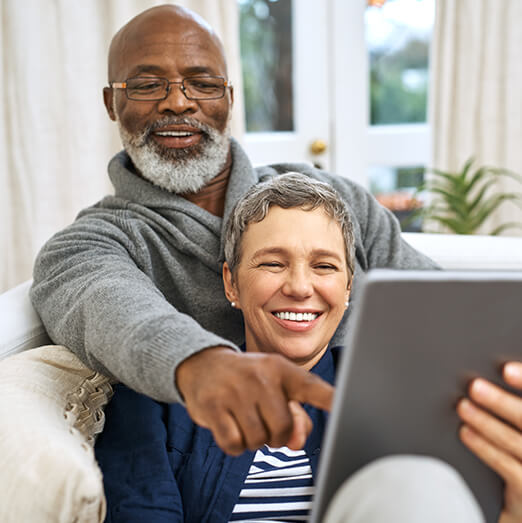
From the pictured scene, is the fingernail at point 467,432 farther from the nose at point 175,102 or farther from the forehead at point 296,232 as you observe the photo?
the nose at point 175,102

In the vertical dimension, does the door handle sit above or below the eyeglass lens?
below

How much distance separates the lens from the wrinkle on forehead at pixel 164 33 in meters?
1.43

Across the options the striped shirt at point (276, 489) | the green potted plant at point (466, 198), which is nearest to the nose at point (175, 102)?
the striped shirt at point (276, 489)

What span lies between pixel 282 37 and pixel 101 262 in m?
1.91

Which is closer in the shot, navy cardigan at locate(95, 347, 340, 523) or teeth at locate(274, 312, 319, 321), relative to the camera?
navy cardigan at locate(95, 347, 340, 523)

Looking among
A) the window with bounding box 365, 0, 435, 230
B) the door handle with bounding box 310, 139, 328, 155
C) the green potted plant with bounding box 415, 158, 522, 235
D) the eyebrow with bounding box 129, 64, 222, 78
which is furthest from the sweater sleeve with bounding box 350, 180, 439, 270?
the window with bounding box 365, 0, 435, 230

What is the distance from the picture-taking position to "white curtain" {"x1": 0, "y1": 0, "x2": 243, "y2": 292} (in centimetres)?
230

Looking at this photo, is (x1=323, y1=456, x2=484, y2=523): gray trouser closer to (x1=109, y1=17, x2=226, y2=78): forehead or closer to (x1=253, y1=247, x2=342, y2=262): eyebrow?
(x1=253, y1=247, x2=342, y2=262): eyebrow

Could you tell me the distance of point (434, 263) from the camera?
1.53 m

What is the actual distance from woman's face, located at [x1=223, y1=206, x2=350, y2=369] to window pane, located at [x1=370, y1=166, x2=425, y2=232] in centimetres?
190

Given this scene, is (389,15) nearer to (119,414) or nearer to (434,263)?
(434,263)

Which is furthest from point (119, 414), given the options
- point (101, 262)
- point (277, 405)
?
point (277, 405)

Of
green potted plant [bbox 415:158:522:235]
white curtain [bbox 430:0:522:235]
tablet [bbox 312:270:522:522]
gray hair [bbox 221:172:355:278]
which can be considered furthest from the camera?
white curtain [bbox 430:0:522:235]

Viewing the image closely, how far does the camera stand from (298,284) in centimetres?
107
